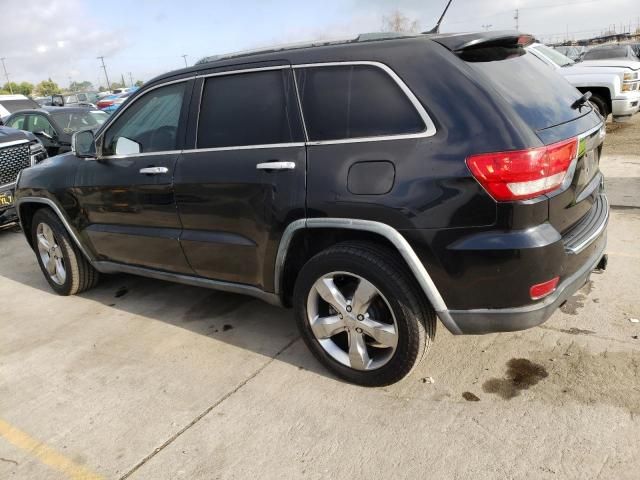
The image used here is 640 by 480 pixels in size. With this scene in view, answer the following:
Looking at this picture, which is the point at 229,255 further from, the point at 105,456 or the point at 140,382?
the point at 105,456

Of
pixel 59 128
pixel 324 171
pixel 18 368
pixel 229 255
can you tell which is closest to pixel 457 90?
pixel 324 171

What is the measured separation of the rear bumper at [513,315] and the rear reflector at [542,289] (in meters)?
0.04

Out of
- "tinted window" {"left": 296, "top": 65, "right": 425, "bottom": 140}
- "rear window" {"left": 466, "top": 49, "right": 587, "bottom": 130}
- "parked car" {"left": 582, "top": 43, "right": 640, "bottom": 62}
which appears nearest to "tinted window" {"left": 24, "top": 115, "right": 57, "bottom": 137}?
"tinted window" {"left": 296, "top": 65, "right": 425, "bottom": 140}

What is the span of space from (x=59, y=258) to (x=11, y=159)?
3.32 metres

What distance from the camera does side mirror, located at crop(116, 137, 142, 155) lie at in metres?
3.82

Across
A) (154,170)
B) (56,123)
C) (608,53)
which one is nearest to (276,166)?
(154,170)

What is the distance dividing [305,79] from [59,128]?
29.6 ft

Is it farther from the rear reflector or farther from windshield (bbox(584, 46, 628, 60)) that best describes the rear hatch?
windshield (bbox(584, 46, 628, 60))

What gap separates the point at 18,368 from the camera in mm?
3623

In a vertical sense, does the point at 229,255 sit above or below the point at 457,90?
below

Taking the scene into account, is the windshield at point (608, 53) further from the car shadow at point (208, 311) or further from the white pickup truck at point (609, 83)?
the car shadow at point (208, 311)

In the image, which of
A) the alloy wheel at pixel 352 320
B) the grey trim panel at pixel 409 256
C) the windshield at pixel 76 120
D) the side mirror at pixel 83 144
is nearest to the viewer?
the grey trim panel at pixel 409 256

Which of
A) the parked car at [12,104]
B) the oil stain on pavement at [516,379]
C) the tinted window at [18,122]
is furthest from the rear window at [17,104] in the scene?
the oil stain on pavement at [516,379]

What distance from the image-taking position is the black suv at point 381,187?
242 centimetres
